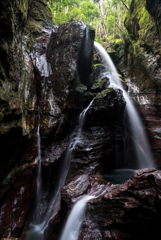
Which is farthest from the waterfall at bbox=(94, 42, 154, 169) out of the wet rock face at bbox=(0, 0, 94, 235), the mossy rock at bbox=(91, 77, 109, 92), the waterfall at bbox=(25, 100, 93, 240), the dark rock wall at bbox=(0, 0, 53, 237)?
the dark rock wall at bbox=(0, 0, 53, 237)

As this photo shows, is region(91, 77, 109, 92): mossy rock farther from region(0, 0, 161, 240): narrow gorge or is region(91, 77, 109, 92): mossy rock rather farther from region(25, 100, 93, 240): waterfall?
region(25, 100, 93, 240): waterfall

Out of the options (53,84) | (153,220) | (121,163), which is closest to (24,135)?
(53,84)

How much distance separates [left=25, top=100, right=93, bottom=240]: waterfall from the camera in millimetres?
4703

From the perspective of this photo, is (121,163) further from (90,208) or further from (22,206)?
(22,206)

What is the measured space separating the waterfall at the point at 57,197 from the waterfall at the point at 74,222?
0.73ft

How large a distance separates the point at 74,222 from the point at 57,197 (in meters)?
2.47

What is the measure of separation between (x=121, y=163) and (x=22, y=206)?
606 centimetres

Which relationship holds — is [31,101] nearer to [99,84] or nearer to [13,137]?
[13,137]

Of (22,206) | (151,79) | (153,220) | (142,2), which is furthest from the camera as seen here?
(142,2)

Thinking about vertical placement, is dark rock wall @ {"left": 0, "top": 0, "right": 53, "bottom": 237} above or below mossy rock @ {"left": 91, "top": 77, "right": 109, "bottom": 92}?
below

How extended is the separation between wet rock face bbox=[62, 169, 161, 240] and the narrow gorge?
0.02 m

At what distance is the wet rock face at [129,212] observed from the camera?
269 cm

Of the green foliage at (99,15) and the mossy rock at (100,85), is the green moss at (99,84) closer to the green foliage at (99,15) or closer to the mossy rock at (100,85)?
the mossy rock at (100,85)

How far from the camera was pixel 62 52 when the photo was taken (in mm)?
8859
